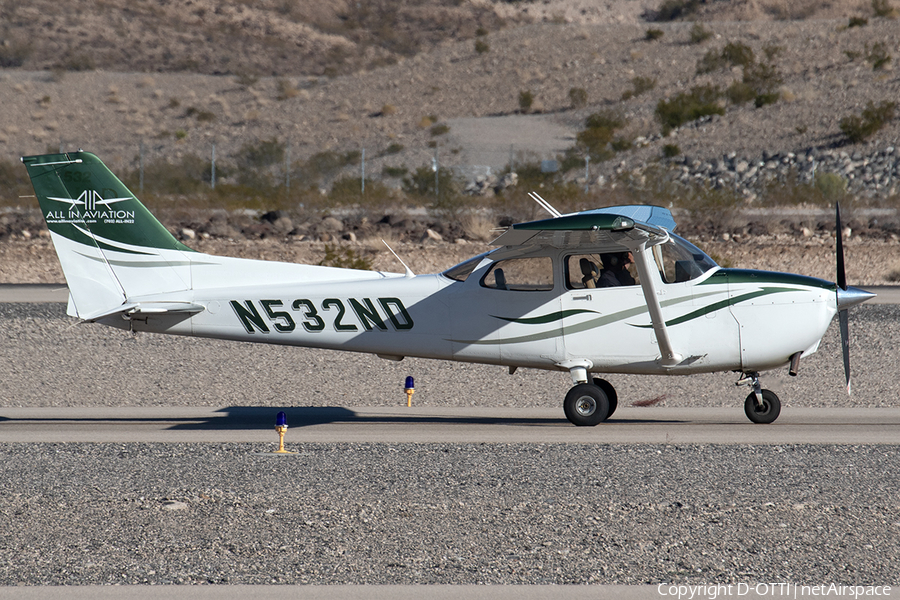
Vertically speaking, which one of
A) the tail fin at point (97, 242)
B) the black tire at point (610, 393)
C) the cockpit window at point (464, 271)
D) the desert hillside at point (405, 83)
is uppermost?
the desert hillside at point (405, 83)

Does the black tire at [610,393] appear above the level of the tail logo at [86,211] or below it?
below

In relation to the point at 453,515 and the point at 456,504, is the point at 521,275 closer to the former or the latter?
the point at 456,504

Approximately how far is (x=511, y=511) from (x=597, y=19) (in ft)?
291

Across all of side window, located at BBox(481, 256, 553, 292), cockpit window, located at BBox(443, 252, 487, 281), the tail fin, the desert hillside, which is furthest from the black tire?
the desert hillside

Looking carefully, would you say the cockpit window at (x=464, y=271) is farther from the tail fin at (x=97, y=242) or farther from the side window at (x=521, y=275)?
the tail fin at (x=97, y=242)

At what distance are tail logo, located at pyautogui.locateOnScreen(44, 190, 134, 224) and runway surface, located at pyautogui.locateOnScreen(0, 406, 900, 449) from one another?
91.9 inches

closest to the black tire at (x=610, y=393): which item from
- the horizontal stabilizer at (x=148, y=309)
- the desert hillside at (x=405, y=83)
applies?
the horizontal stabilizer at (x=148, y=309)

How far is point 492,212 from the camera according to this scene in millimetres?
28844

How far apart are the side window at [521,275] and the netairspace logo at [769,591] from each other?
5096 mm

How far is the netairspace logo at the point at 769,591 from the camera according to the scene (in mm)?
4840

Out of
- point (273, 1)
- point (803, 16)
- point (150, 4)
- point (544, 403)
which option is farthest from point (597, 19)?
point (544, 403)

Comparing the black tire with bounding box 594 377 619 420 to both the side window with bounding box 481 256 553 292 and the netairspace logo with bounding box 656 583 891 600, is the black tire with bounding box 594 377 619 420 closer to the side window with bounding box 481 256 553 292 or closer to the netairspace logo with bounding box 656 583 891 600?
the side window with bounding box 481 256 553 292

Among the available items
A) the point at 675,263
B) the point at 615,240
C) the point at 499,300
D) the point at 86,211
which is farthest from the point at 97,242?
the point at 675,263

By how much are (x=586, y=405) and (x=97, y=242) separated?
573 cm
